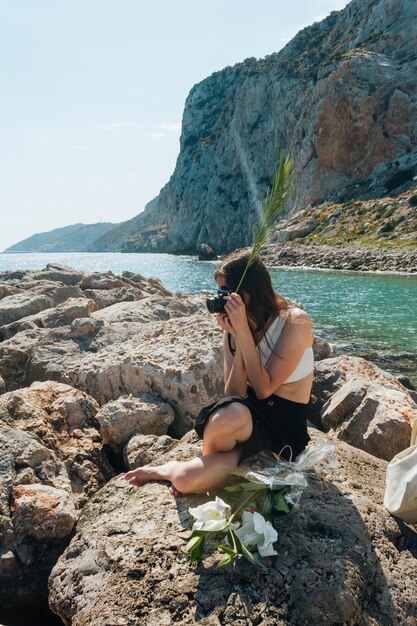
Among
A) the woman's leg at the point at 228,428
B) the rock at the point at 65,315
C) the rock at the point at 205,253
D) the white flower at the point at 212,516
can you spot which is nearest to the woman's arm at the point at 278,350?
the woman's leg at the point at 228,428

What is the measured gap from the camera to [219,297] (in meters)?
4.31

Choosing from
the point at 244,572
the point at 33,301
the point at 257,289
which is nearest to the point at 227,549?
the point at 244,572

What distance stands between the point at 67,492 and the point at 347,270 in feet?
155

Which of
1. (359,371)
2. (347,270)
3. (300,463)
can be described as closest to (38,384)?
(300,463)

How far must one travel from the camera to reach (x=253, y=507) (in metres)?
3.42

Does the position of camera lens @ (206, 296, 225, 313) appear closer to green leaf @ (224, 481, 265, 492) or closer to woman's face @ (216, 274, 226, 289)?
woman's face @ (216, 274, 226, 289)

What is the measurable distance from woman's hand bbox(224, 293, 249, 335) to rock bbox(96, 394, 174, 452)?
78.1 inches

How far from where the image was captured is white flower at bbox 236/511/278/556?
3070 millimetres

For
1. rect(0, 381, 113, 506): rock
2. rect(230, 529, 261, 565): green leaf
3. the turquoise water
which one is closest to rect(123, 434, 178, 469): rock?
rect(0, 381, 113, 506): rock

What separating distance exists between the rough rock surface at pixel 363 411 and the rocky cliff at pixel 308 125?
68.5m

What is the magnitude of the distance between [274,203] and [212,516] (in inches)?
97.7

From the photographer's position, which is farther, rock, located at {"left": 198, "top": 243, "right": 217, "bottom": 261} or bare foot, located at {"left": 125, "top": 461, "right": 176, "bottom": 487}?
rock, located at {"left": 198, "top": 243, "right": 217, "bottom": 261}

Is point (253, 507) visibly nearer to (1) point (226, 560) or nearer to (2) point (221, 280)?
(1) point (226, 560)

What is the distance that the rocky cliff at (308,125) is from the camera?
3036 inches
